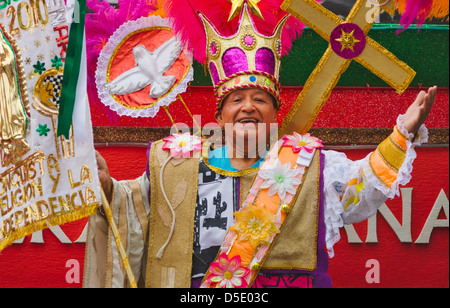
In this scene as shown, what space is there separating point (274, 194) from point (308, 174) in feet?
0.72

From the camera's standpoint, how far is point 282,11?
3.84m

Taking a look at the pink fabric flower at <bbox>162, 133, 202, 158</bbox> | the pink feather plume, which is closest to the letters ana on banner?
the pink fabric flower at <bbox>162, 133, 202, 158</bbox>

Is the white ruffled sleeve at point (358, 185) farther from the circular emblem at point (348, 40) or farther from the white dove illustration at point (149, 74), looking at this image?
the white dove illustration at point (149, 74)

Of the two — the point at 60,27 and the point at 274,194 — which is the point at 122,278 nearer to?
the point at 274,194

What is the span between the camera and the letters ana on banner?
10.3ft

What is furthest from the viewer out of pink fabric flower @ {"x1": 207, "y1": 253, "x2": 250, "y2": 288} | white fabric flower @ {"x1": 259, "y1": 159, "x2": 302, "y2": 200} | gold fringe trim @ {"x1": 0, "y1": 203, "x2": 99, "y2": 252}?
white fabric flower @ {"x1": 259, "y1": 159, "x2": 302, "y2": 200}

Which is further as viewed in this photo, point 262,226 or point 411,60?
point 411,60

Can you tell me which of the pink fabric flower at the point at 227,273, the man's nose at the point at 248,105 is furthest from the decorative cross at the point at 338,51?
the pink fabric flower at the point at 227,273

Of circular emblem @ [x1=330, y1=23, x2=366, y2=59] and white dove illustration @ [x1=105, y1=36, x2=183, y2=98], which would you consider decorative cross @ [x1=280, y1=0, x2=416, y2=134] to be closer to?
circular emblem @ [x1=330, y1=23, x2=366, y2=59]

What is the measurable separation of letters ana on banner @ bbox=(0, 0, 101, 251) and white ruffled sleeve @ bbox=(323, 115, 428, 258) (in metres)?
1.27

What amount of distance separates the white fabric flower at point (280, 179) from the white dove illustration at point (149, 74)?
0.77 m

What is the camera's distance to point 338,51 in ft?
12.2

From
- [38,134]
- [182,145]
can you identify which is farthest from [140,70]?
[38,134]
